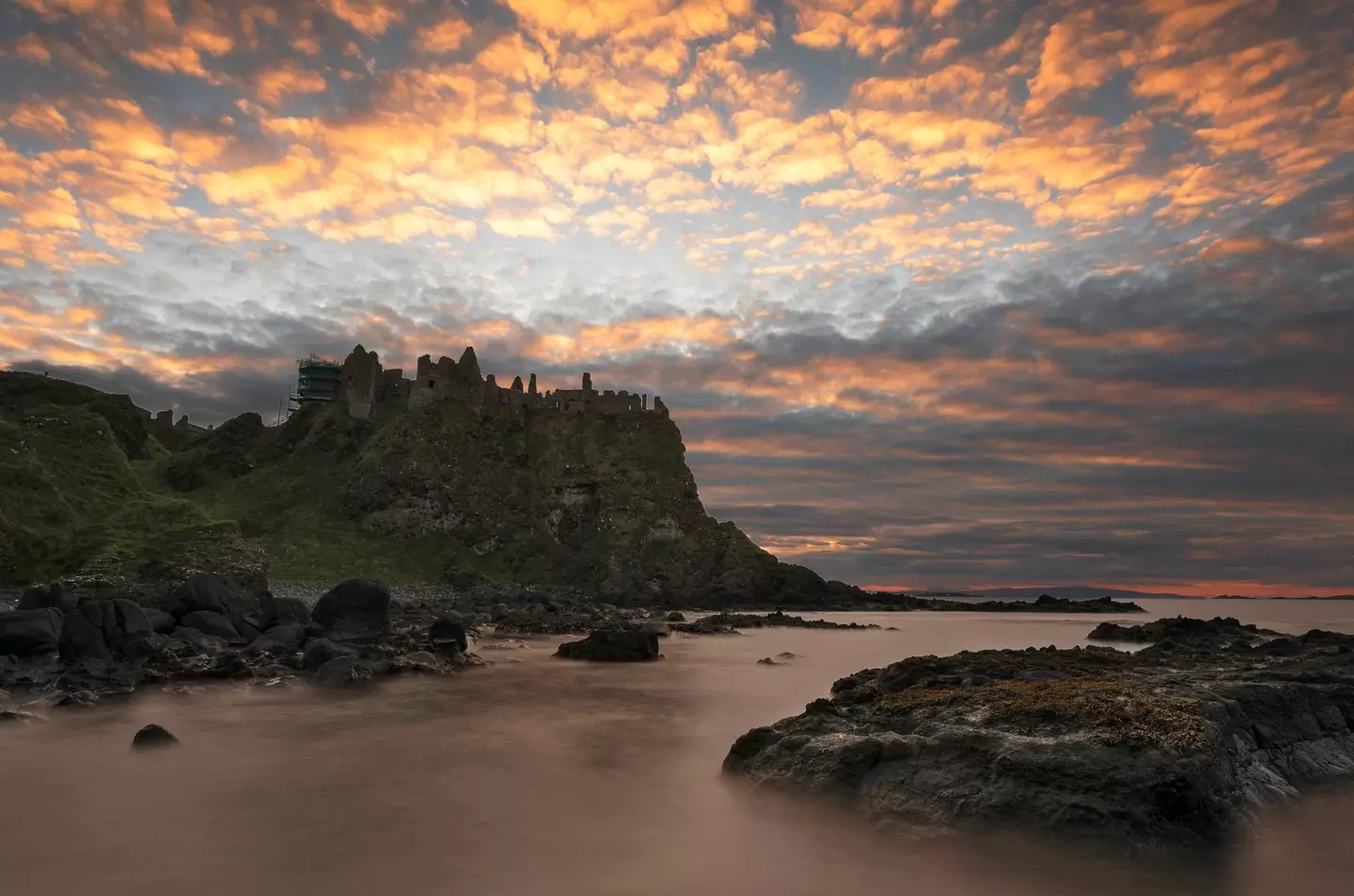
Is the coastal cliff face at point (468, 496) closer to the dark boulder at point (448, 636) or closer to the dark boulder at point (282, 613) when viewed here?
the dark boulder at point (282, 613)

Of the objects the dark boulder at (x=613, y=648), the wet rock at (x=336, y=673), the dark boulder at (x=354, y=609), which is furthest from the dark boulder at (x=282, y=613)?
the dark boulder at (x=613, y=648)

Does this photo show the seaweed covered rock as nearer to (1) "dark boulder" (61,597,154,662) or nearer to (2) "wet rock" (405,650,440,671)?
(2) "wet rock" (405,650,440,671)

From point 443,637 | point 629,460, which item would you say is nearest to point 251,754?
point 443,637

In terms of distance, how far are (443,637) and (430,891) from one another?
3133cm

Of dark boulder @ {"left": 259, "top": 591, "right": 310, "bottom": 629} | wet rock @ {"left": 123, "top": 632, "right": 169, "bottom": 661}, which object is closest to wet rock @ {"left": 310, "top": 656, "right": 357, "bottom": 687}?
wet rock @ {"left": 123, "top": 632, "right": 169, "bottom": 661}

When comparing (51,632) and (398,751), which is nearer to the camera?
(398,751)

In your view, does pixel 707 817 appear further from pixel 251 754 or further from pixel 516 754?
pixel 251 754

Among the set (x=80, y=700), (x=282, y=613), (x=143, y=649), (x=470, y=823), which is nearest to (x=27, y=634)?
(x=143, y=649)

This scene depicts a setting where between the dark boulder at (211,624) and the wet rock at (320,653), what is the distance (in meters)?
7.99

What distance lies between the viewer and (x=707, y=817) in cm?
1291

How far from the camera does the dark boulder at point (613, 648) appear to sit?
4009cm

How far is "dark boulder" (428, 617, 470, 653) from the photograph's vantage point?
38.8 meters

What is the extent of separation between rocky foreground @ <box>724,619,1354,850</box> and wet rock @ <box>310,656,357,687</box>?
19.0m

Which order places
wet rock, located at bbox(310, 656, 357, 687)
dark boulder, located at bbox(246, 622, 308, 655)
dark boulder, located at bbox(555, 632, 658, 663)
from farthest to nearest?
dark boulder, located at bbox(555, 632, 658, 663) < dark boulder, located at bbox(246, 622, 308, 655) < wet rock, located at bbox(310, 656, 357, 687)
